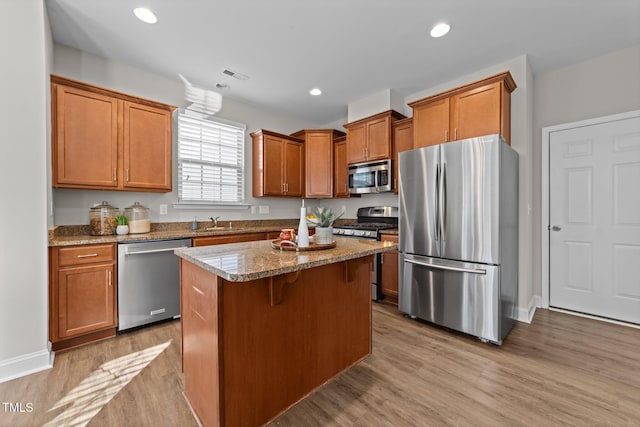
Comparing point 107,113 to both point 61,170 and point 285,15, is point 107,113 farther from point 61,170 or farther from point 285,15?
point 285,15

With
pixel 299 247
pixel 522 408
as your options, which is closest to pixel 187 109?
pixel 299 247

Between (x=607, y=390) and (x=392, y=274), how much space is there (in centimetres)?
196

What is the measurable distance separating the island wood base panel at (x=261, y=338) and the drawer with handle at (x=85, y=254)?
1.33 m

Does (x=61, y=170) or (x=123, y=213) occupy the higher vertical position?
(x=61, y=170)

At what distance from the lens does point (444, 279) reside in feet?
8.85

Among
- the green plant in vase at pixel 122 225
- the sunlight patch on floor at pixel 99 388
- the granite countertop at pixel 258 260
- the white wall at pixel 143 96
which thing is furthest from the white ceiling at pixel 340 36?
the sunlight patch on floor at pixel 99 388

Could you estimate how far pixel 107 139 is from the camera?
2.78 meters

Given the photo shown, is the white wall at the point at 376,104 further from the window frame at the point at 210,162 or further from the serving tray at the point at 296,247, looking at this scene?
the serving tray at the point at 296,247

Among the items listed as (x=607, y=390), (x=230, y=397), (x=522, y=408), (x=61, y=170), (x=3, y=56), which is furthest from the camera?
(x=61, y=170)

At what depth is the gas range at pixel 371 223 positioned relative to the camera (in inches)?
145

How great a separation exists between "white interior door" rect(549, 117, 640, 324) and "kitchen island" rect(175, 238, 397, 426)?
277 cm

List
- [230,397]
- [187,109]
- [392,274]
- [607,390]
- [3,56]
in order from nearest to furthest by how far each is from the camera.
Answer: [230,397] < [607,390] < [3,56] < [392,274] < [187,109]

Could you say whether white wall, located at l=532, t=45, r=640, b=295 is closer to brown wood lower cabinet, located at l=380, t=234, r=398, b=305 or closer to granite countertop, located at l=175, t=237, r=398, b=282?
brown wood lower cabinet, located at l=380, t=234, r=398, b=305

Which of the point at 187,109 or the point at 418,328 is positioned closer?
the point at 418,328
